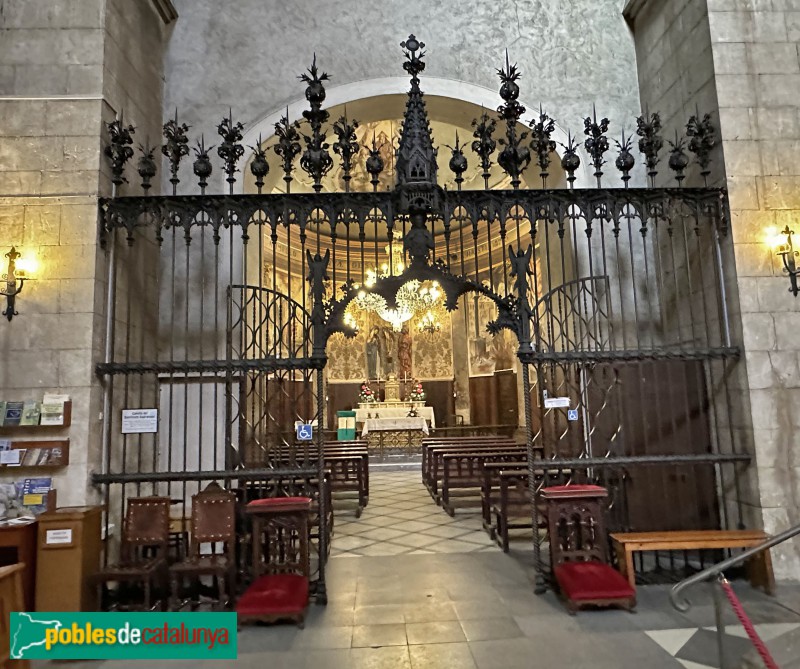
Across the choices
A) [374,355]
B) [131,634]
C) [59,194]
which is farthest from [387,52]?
[374,355]

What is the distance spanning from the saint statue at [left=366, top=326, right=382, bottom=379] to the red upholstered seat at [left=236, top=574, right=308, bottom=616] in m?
11.6

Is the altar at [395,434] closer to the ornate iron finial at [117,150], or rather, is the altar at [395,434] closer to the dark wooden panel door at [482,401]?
the dark wooden panel door at [482,401]

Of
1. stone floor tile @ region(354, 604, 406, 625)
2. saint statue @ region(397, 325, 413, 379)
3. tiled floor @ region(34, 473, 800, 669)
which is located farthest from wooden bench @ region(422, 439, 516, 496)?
saint statue @ region(397, 325, 413, 379)

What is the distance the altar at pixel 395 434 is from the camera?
1282 centimetres

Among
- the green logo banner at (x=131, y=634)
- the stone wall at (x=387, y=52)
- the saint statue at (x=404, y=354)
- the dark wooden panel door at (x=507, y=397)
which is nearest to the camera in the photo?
the green logo banner at (x=131, y=634)

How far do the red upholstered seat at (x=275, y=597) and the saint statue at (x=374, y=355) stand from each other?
38.0 ft

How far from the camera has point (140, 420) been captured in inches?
183

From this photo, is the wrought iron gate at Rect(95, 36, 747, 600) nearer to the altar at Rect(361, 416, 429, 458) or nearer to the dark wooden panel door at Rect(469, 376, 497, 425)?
the altar at Rect(361, 416, 429, 458)

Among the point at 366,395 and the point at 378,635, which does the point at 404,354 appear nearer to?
the point at 366,395

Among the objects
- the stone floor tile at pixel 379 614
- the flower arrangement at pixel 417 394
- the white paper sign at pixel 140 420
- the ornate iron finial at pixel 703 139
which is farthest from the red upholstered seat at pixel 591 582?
the flower arrangement at pixel 417 394

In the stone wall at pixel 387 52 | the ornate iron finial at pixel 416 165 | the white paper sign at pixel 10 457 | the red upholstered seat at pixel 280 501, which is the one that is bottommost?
the red upholstered seat at pixel 280 501

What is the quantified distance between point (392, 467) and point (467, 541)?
6.45 meters

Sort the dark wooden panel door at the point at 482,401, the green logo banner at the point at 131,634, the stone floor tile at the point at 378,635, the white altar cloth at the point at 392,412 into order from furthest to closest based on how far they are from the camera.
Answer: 1. the dark wooden panel door at the point at 482,401
2. the white altar cloth at the point at 392,412
3. the stone floor tile at the point at 378,635
4. the green logo banner at the point at 131,634

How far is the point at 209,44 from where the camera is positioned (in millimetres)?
7121
